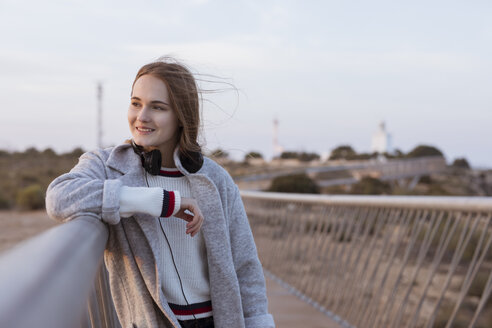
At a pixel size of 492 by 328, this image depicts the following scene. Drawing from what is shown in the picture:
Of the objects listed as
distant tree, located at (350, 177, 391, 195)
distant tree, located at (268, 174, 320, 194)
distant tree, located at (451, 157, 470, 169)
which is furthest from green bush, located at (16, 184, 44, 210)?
distant tree, located at (451, 157, 470, 169)

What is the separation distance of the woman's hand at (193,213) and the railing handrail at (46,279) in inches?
27.1

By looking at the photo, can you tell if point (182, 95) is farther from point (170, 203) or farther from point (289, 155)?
point (289, 155)

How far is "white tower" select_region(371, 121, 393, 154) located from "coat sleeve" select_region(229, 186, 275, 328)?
60867 millimetres

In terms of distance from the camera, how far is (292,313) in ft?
17.6

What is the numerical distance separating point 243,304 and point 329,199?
293cm

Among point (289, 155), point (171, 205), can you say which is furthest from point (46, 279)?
point (289, 155)

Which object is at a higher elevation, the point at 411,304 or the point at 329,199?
the point at 329,199

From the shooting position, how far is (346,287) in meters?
A: 4.91

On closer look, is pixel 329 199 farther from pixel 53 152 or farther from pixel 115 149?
pixel 53 152

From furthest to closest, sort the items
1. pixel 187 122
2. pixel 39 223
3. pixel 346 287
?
pixel 39 223 < pixel 346 287 < pixel 187 122

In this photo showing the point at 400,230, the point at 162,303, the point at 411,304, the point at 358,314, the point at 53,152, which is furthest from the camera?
the point at 53,152

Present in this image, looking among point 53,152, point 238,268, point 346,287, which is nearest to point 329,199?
point 346,287

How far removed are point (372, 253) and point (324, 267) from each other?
2.49 ft

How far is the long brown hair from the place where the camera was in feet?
6.93
